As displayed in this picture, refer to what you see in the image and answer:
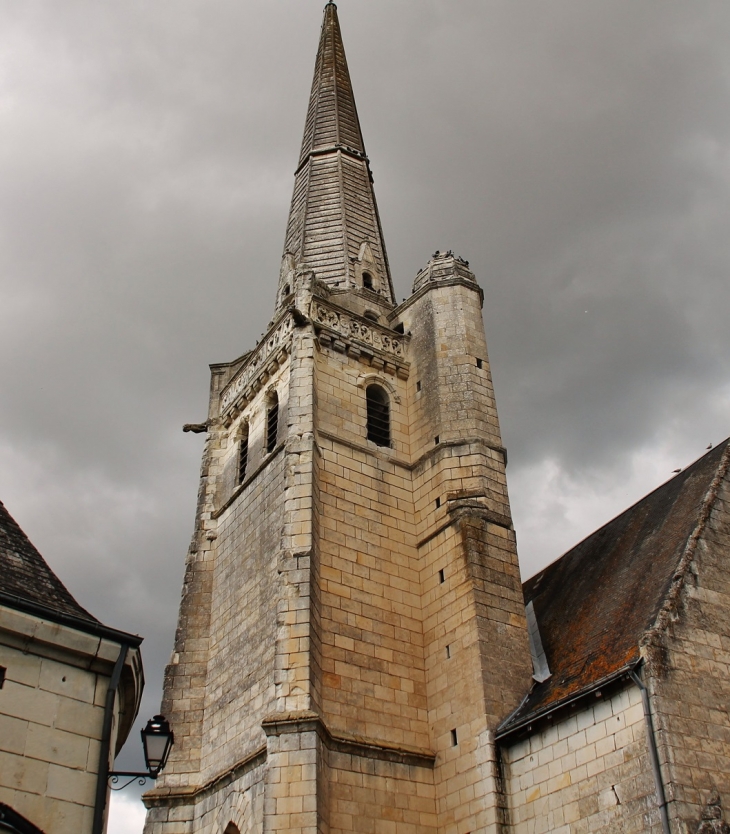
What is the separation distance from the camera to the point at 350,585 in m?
17.0

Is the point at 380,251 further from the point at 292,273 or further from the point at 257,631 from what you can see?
the point at 257,631

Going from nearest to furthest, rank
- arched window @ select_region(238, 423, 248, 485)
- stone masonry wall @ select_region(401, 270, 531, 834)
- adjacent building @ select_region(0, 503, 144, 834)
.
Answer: adjacent building @ select_region(0, 503, 144, 834) < stone masonry wall @ select_region(401, 270, 531, 834) < arched window @ select_region(238, 423, 248, 485)

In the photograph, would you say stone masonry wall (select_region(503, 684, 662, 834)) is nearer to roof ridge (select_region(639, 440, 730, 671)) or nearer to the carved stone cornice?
roof ridge (select_region(639, 440, 730, 671))

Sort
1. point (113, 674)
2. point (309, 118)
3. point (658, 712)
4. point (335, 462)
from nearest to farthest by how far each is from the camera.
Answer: point (113, 674) → point (658, 712) → point (335, 462) → point (309, 118)

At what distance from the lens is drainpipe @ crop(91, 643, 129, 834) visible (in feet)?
24.1

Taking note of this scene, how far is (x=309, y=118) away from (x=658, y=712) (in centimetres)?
2559

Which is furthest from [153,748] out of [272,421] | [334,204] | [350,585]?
[334,204]

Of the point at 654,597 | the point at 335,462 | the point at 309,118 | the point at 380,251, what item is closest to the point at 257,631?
the point at 335,462

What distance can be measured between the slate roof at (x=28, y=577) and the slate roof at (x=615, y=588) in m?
8.08

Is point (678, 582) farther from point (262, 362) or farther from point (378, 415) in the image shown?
point (262, 362)

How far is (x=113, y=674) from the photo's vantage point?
800cm

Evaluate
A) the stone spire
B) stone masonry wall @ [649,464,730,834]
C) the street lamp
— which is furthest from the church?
the street lamp

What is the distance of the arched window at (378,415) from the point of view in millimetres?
20109

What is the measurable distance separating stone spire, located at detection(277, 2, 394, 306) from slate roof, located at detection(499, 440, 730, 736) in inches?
369
